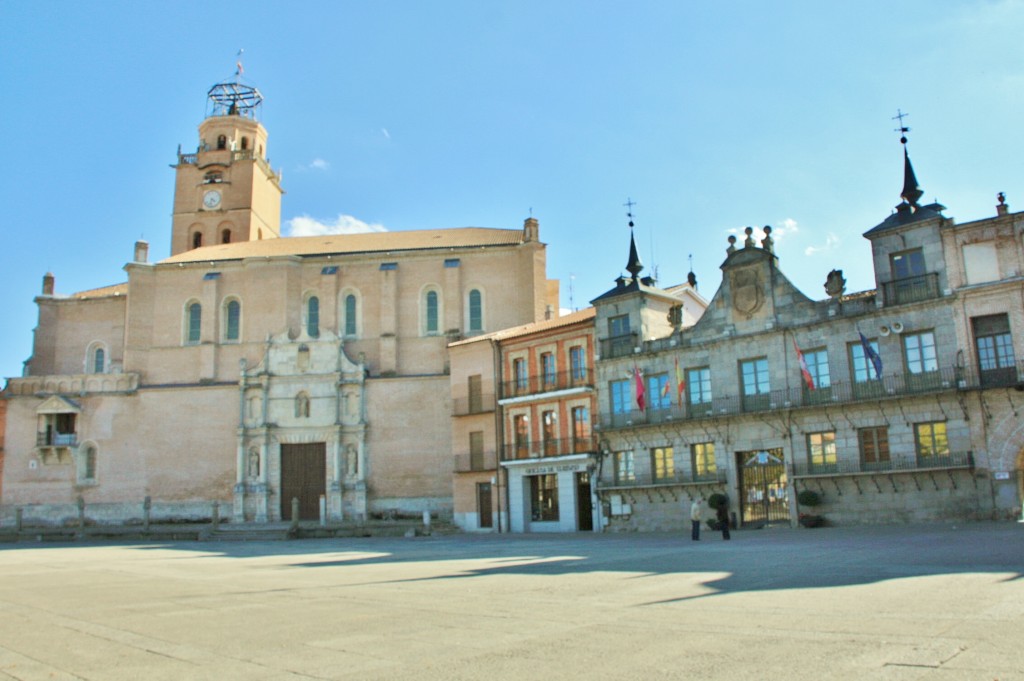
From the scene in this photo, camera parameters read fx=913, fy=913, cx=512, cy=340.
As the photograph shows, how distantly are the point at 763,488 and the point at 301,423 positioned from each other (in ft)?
95.3

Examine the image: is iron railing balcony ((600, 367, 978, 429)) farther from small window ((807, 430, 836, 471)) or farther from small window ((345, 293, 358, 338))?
small window ((345, 293, 358, 338))

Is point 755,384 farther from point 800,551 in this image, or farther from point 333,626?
point 333,626

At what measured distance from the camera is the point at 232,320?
186 ft

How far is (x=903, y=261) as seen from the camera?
31.1 metres

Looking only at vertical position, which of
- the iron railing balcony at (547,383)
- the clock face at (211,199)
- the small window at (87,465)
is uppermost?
the clock face at (211,199)

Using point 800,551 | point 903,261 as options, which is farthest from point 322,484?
point 800,551

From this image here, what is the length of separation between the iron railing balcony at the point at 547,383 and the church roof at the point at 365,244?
1280cm

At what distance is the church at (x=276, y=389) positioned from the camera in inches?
2053

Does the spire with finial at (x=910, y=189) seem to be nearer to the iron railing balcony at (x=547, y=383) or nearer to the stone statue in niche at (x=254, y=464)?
the iron railing balcony at (x=547, y=383)

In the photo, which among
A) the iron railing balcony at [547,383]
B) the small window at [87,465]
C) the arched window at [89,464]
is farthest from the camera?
the arched window at [89,464]

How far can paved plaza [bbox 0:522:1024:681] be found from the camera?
7898mm

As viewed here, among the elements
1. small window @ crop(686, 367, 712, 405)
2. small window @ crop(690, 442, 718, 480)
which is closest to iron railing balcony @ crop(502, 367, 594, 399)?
small window @ crop(686, 367, 712, 405)

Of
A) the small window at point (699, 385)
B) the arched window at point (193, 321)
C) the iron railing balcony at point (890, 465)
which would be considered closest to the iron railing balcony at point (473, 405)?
the small window at point (699, 385)

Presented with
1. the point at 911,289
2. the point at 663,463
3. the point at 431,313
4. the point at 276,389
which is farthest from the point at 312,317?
the point at 911,289
